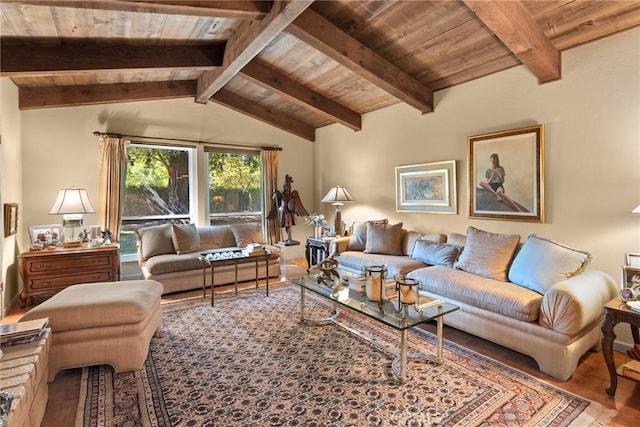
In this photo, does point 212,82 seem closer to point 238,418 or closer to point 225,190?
point 225,190

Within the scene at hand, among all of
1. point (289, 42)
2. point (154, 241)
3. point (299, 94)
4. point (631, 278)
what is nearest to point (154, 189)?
point (154, 241)

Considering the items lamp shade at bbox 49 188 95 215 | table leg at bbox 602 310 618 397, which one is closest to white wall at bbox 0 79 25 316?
lamp shade at bbox 49 188 95 215

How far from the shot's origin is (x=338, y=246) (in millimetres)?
4957

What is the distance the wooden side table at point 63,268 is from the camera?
3.78m

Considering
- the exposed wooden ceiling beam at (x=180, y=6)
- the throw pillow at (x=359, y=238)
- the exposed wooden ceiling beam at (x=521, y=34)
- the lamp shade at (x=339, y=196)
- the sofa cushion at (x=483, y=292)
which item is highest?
the exposed wooden ceiling beam at (x=180, y=6)

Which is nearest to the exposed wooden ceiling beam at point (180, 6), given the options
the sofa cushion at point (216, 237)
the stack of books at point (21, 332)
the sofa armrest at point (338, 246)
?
the stack of books at point (21, 332)

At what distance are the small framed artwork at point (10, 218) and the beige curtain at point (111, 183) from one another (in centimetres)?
103

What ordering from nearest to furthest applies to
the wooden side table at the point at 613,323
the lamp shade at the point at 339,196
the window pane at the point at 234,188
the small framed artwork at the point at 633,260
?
1. the wooden side table at the point at 613,323
2. the small framed artwork at the point at 633,260
3. the lamp shade at the point at 339,196
4. the window pane at the point at 234,188

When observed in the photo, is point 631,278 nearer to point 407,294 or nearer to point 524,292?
point 524,292

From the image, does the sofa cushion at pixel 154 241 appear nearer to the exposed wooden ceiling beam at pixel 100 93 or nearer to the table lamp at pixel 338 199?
the exposed wooden ceiling beam at pixel 100 93

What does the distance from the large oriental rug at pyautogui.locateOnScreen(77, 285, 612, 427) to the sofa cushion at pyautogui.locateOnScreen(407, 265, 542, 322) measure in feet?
1.36

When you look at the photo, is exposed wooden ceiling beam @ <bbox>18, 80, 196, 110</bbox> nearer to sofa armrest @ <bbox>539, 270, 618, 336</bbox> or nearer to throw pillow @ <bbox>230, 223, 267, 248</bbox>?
throw pillow @ <bbox>230, 223, 267, 248</bbox>

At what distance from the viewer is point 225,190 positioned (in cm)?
604

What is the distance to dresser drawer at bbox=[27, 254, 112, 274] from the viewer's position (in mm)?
3805
